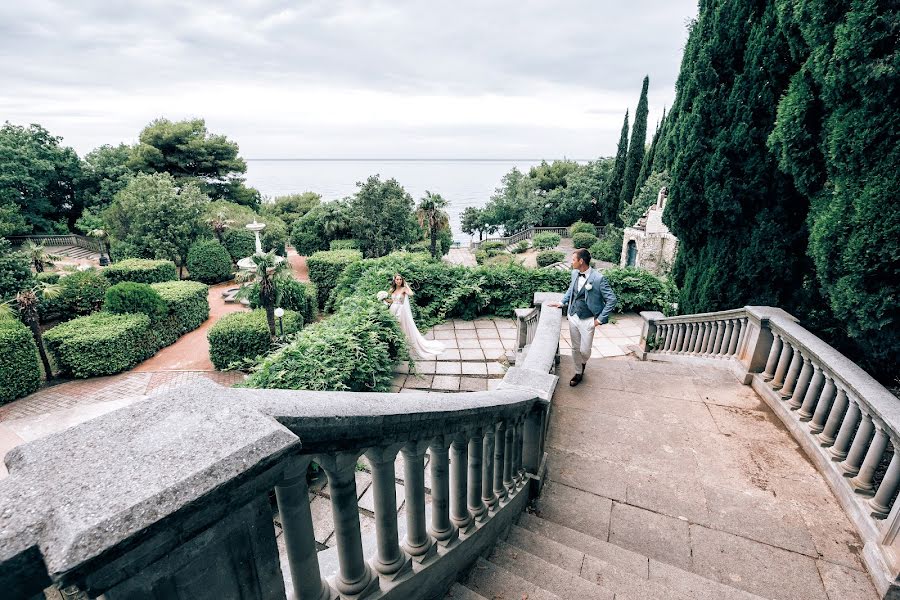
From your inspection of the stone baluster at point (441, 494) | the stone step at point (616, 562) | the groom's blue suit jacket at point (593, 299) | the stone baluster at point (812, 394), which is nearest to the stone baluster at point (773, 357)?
the stone baluster at point (812, 394)

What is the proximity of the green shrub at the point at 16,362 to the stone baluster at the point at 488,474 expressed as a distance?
13.6m

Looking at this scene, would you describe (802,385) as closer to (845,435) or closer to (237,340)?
(845,435)

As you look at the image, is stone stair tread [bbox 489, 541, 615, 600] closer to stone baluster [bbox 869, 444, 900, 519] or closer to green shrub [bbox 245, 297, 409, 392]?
stone baluster [bbox 869, 444, 900, 519]

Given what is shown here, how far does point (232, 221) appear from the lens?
26422mm

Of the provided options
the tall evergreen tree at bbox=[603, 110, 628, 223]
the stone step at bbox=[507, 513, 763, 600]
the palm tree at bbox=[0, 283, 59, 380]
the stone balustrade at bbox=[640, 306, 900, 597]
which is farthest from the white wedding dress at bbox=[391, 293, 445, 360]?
the tall evergreen tree at bbox=[603, 110, 628, 223]

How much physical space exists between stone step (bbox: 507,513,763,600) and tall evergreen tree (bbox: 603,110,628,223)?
34832mm

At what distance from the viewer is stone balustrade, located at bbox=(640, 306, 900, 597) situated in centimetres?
287

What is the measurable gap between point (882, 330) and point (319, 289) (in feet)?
58.4

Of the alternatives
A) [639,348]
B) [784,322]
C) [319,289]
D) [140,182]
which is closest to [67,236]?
[140,182]

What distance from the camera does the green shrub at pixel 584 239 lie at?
33.8 m

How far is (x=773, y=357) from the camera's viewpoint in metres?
4.88

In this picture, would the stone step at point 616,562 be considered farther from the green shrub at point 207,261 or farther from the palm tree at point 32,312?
the green shrub at point 207,261

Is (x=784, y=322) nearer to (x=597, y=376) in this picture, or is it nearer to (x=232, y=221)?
(x=597, y=376)

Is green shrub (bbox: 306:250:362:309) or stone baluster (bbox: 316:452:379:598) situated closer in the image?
stone baluster (bbox: 316:452:379:598)
